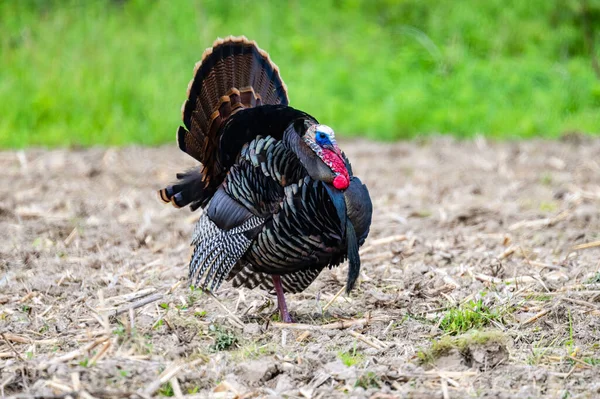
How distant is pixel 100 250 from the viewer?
5.52 meters

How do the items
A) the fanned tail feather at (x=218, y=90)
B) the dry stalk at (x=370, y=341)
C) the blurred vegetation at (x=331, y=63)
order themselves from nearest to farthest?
the dry stalk at (x=370, y=341) → the fanned tail feather at (x=218, y=90) → the blurred vegetation at (x=331, y=63)

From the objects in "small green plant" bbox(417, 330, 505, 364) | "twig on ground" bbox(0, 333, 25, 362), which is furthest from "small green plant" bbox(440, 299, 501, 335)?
"twig on ground" bbox(0, 333, 25, 362)

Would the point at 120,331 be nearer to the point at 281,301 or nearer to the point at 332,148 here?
the point at 281,301

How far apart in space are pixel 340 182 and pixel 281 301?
0.80m

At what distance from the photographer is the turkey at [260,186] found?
152 inches

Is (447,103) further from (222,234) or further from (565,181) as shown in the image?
(222,234)

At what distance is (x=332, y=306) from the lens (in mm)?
4434

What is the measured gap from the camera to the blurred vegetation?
9719 mm

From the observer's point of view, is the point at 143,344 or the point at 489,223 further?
the point at 489,223

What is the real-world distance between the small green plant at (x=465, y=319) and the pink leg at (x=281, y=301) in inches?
31.2

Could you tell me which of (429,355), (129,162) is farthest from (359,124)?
(429,355)

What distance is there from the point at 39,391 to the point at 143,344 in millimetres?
528

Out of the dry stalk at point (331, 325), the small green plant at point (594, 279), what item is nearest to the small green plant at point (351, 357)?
the dry stalk at point (331, 325)

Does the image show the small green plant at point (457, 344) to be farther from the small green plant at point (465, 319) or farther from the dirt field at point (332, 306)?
the small green plant at point (465, 319)
